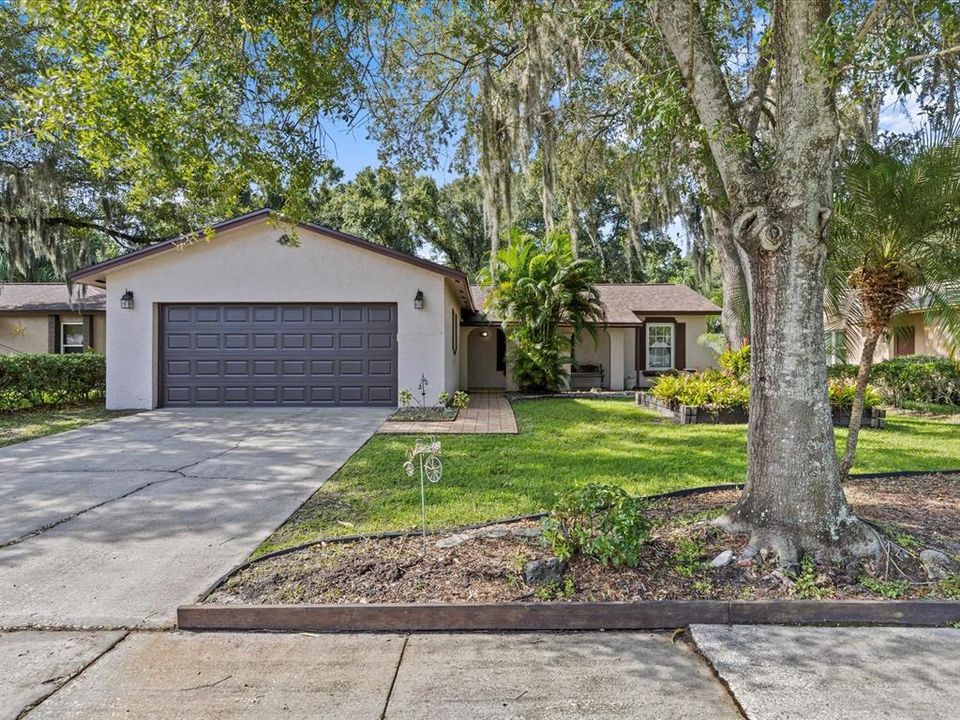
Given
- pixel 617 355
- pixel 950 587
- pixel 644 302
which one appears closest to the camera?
pixel 950 587

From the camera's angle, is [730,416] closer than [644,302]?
Yes

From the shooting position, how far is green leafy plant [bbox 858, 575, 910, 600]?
3133 millimetres

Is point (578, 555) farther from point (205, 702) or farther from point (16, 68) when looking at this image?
point (16, 68)

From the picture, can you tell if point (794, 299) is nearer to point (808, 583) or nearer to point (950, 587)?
point (808, 583)

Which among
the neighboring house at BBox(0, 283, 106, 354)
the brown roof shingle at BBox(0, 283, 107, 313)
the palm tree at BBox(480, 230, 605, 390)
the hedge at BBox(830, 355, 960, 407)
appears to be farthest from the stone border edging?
the neighboring house at BBox(0, 283, 106, 354)

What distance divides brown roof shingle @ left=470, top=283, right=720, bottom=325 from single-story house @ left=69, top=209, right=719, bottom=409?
4753 millimetres

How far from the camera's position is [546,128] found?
7250mm

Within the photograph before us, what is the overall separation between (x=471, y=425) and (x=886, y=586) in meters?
7.15

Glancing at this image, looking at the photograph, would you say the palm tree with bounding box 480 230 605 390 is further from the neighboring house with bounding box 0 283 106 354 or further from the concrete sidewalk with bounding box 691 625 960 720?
the concrete sidewalk with bounding box 691 625 960 720

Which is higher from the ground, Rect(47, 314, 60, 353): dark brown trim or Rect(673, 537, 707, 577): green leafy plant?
Rect(47, 314, 60, 353): dark brown trim

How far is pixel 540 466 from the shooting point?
6.58m

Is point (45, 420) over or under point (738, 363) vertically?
under

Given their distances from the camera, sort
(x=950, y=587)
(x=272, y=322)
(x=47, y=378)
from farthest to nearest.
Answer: (x=272, y=322), (x=47, y=378), (x=950, y=587)

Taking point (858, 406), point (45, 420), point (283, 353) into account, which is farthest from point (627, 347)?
point (45, 420)
